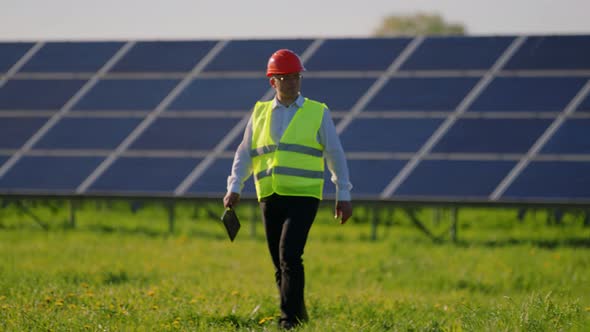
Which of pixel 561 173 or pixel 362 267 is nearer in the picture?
pixel 362 267

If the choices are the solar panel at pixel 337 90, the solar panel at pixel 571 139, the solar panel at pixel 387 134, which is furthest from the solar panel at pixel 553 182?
the solar panel at pixel 337 90

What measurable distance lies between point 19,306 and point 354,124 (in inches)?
298

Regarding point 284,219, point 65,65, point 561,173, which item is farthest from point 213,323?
point 65,65

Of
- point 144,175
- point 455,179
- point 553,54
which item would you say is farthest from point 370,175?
point 553,54

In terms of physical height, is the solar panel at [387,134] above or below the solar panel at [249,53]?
below

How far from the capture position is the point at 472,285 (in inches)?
408

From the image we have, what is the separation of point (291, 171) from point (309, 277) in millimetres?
4299

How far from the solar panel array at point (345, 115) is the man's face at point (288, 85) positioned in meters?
6.24

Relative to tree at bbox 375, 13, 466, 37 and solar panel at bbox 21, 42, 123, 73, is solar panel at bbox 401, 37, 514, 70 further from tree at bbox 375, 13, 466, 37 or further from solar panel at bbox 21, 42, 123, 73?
tree at bbox 375, 13, 466, 37

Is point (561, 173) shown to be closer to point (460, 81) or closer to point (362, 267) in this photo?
point (460, 81)

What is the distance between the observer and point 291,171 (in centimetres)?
677

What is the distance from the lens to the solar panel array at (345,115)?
1327cm

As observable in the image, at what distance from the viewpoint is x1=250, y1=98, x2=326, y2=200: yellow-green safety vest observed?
6.78 meters

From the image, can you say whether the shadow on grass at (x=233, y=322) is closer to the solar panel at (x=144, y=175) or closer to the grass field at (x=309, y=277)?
the grass field at (x=309, y=277)
